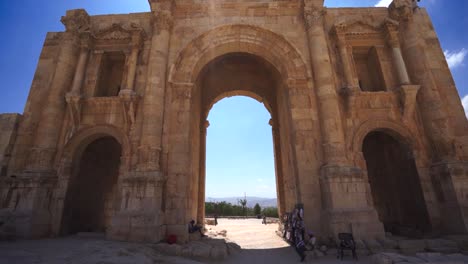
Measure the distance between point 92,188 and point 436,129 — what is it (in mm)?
15803

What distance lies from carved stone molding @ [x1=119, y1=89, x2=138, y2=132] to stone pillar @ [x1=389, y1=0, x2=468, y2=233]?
1242 cm

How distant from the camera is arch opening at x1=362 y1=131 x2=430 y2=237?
9.62 m

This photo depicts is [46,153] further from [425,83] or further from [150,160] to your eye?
[425,83]

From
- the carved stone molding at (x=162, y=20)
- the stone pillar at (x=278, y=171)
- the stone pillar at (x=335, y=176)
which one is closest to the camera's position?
the stone pillar at (x=335, y=176)

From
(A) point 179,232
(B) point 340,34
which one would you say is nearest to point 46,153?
(A) point 179,232

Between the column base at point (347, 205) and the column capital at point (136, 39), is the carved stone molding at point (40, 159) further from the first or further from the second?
the column base at point (347, 205)

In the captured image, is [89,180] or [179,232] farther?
[89,180]

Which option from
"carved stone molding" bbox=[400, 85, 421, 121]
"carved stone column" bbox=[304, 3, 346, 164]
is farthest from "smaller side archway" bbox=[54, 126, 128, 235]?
"carved stone molding" bbox=[400, 85, 421, 121]

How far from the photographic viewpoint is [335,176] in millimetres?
8477

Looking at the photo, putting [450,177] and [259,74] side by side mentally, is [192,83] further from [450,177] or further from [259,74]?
[450,177]

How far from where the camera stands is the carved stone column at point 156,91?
9.01m

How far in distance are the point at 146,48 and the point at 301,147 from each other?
8708 millimetres

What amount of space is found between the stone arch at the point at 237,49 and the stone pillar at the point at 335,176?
97 centimetres

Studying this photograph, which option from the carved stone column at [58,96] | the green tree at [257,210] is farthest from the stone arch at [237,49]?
the green tree at [257,210]
